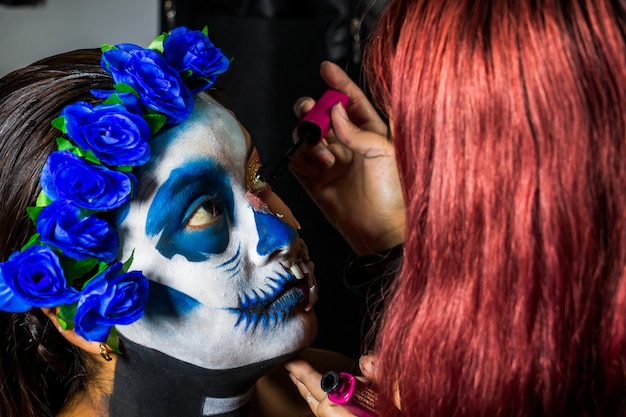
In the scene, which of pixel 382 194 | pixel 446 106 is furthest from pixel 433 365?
pixel 382 194

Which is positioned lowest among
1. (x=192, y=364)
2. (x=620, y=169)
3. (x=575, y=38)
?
(x=192, y=364)

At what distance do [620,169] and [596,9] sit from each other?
164 mm

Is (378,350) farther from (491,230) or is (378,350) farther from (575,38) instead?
(575,38)

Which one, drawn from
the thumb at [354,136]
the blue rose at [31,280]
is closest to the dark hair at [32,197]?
the blue rose at [31,280]

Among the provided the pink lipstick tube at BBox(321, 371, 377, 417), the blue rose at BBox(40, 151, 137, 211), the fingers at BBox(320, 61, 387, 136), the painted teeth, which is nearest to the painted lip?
the painted teeth

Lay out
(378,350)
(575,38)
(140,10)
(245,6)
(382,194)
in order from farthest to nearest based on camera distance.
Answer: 1. (140,10)
2. (245,6)
3. (382,194)
4. (378,350)
5. (575,38)

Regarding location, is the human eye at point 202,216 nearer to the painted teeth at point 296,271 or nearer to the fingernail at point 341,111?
the painted teeth at point 296,271

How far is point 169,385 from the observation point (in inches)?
44.4

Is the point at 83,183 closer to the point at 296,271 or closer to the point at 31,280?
the point at 31,280

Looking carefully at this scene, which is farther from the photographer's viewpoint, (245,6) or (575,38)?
(245,6)

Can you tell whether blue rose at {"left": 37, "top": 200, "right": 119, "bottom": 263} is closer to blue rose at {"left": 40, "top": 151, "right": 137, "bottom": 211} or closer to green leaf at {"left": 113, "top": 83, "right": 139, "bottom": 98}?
blue rose at {"left": 40, "top": 151, "right": 137, "bottom": 211}

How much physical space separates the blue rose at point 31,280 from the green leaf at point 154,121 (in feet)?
0.63

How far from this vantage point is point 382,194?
1432 mm

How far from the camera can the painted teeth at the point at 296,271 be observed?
114cm
